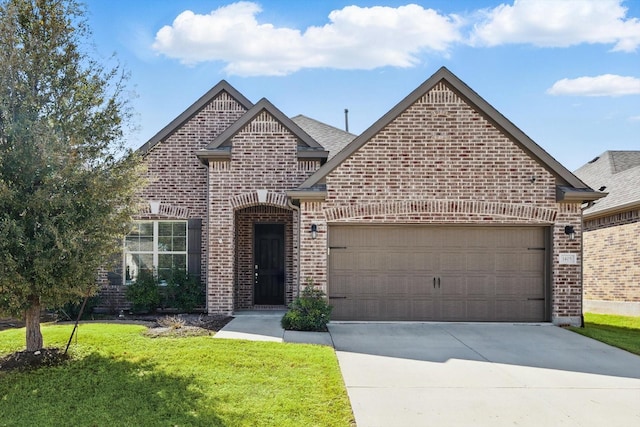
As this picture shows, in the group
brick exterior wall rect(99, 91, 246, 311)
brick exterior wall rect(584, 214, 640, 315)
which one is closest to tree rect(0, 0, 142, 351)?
brick exterior wall rect(99, 91, 246, 311)

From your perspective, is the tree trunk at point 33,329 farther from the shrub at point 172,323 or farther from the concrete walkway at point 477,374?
the concrete walkway at point 477,374

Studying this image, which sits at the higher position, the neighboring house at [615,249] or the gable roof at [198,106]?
the gable roof at [198,106]

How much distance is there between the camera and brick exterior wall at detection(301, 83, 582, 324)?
11.8 m

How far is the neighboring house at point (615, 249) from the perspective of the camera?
1526cm

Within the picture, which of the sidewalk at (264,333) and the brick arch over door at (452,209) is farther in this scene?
the brick arch over door at (452,209)

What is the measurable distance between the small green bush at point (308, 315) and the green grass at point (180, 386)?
1592 mm

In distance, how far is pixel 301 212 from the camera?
1182 cm

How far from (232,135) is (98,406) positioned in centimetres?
786

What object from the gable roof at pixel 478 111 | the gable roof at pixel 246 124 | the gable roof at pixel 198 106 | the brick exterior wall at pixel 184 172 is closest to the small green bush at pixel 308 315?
the gable roof at pixel 478 111

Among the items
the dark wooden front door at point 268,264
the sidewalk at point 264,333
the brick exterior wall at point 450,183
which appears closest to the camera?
the sidewalk at point 264,333

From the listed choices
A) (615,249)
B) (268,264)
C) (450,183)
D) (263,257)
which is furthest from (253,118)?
(615,249)

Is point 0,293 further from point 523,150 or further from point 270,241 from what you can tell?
point 523,150

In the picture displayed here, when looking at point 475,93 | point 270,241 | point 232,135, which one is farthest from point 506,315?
point 232,135

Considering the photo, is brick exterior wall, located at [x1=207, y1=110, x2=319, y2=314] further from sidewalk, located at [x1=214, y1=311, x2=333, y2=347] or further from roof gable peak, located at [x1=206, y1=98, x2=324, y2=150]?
sidewalk, located at [x1=214, y1=311, x2=333, y2=347]
